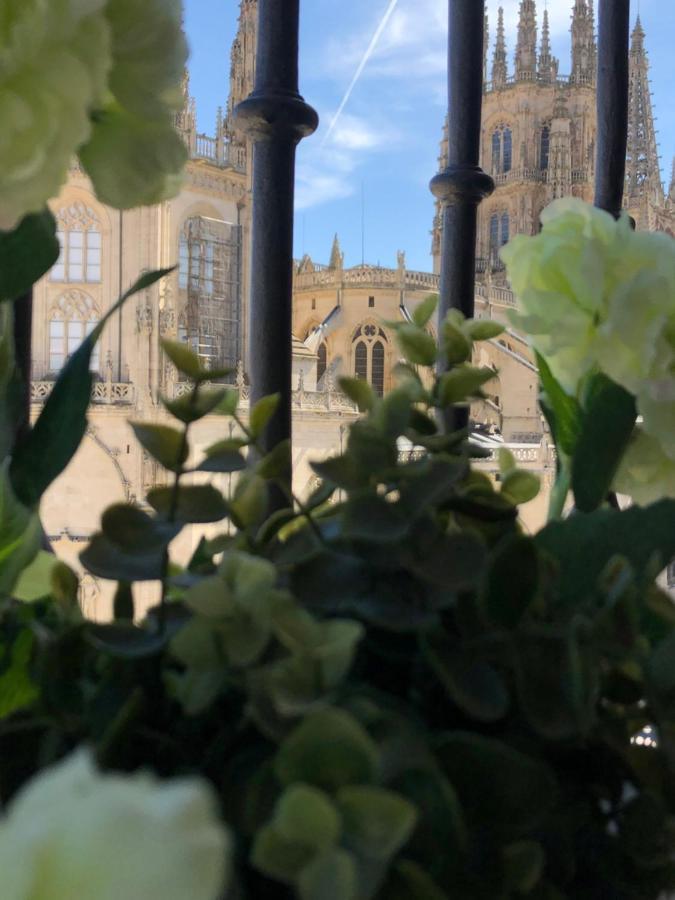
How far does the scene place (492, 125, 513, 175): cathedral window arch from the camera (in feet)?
66.1

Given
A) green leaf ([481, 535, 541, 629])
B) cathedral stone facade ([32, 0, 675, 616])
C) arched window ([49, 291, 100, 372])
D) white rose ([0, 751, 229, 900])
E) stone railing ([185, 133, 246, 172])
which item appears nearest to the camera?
white rose ([0, 751, 229, 900])

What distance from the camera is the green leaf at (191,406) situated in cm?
26

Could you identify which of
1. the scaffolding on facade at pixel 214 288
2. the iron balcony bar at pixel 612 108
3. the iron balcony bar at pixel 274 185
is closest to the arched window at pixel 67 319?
the scaffolding on facade at pixel 214 288

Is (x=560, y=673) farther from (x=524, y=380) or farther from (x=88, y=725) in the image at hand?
(x=524, y=380)

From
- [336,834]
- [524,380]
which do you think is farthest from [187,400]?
[524,380]

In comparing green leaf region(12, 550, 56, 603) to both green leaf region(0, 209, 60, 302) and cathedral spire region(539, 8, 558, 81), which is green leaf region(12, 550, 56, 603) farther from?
cathedral spire region(539, 8, 558, 81)

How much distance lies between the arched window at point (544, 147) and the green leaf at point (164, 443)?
2118cm

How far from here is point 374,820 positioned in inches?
5.5

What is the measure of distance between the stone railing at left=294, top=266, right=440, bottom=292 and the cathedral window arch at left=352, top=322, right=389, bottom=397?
0.95 meters

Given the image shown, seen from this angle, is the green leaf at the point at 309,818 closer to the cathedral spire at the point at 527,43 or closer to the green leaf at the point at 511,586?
the green leaf at the point at 511,586

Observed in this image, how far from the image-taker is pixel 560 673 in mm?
198

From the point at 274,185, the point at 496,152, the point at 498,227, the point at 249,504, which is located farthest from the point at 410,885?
the point at 496,152

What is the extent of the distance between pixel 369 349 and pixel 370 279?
5.06 ft

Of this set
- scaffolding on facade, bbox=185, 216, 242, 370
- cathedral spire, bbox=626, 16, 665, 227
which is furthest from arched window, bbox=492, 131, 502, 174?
scaffolding on facade, bbox=185, 216, 242, 370
